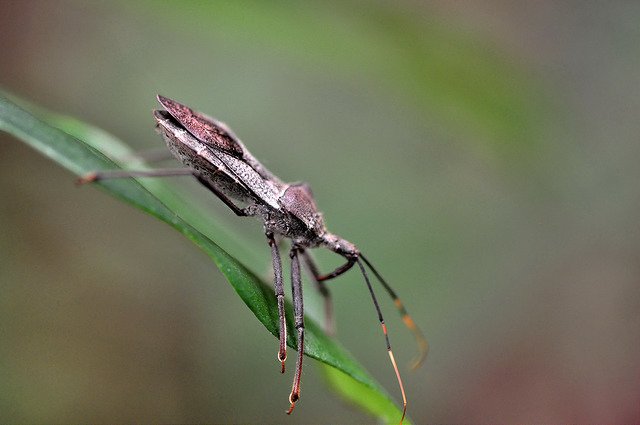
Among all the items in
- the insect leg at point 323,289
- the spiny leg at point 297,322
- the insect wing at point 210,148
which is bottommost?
the spiny leg at point 297,322

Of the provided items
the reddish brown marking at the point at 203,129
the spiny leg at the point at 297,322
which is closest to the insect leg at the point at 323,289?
the spiny leg at the point at 297,322

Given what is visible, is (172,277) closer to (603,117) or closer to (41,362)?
(41,362)

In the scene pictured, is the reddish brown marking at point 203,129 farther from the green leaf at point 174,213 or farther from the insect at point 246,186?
the green leaf at point 174,213

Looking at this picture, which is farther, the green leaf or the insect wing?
the insect wing

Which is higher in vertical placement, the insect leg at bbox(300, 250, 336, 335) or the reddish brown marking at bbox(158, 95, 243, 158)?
the reddish brown marking at bbox(158, 95, 243, 158)

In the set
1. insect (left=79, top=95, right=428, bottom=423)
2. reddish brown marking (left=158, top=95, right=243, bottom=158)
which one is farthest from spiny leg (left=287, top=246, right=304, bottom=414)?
reddish brown marking (left=158, top=95, right=243, bottom=158)

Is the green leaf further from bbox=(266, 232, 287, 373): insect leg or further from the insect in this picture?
the insect
